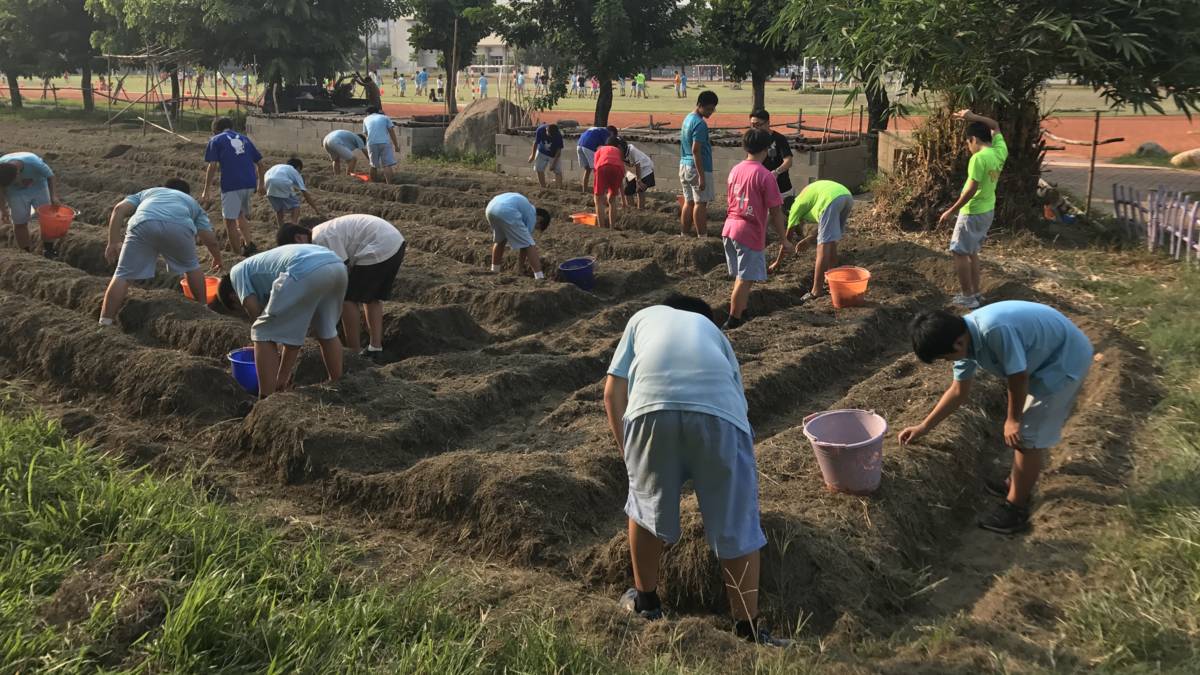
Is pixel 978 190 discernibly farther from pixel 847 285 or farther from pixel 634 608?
pixel 634 608

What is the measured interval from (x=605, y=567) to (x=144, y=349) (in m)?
4.19

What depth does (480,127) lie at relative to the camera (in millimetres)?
18500


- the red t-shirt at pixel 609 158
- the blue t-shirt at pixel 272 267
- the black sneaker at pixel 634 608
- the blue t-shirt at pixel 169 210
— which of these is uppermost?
the red t-shirt at pixel 609 158

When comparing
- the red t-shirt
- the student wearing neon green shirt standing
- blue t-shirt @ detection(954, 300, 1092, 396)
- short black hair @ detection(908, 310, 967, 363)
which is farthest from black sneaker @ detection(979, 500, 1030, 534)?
the red t-shirt

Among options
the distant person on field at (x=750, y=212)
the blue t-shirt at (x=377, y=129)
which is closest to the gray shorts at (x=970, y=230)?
the distant person on field at (x=750, y=212)

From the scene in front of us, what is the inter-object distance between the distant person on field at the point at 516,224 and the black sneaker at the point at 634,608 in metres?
5.07

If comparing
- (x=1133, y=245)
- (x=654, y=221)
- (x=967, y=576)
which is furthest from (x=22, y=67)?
(x=967, y=576)

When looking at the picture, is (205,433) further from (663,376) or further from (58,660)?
(663,376)

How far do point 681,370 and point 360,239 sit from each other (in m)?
3.91

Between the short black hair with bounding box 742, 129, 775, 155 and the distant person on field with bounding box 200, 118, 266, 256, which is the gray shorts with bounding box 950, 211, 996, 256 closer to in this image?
the short black hair with bounding box 742, 129, 775, 155

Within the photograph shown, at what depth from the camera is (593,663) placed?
10.8ft

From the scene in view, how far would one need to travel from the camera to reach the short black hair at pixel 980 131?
7758mm

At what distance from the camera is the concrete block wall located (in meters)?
13.1

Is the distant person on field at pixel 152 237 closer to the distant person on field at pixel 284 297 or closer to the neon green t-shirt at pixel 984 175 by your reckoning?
the distant person on field at pixel 284 297
